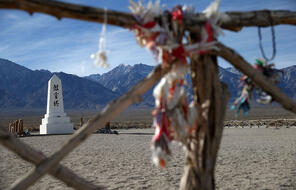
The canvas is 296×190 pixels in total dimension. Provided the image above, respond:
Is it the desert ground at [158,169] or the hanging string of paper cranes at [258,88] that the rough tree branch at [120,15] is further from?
the desert ground at [158,169]

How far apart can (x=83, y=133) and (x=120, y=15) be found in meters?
0.94

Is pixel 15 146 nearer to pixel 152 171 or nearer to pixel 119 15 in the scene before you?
pixel 119 15

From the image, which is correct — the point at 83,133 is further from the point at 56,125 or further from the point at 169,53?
the point at 56,125

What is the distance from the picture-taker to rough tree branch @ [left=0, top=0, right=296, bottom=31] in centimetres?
214

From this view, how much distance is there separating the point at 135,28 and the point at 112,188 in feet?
13.0

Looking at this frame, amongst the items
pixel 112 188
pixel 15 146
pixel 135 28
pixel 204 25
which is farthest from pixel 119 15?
pixel 112 188

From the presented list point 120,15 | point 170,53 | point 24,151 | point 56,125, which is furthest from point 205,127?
point 56,125

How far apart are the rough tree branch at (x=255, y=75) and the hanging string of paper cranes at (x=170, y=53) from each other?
0.70 feet

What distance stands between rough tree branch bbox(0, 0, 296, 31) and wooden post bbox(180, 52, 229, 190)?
0.33m

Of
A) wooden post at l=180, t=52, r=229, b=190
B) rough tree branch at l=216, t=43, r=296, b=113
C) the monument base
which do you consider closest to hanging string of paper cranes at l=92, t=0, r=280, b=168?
wooden post at l=180, t=52, r=229, b=190

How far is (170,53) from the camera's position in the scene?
236 centimetres

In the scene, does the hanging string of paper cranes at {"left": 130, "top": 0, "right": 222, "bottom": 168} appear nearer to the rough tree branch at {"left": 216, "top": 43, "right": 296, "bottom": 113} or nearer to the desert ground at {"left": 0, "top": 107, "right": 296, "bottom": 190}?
the rough tree branch at {"left": 216, "top": 43, "right": 296, "bottom": 113}

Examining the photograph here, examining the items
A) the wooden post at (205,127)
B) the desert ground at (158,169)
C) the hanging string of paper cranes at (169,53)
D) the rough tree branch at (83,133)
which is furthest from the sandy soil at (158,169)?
the rough tree branch at (83,133)

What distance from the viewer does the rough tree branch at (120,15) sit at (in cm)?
214
